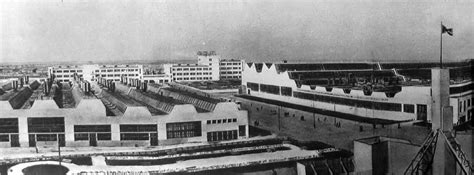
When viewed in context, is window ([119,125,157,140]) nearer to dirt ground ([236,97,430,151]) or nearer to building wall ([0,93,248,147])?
building wall ([0,93,248,147])

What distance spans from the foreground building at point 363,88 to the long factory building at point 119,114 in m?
0.99

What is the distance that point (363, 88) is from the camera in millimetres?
8070

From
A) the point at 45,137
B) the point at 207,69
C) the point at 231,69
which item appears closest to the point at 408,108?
the point at 231,69

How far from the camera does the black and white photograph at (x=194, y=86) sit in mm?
5418

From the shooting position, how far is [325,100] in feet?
26.6

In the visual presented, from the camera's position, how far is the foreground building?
7488 mm

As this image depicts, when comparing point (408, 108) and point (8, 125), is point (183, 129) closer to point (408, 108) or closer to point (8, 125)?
point (8, 125)

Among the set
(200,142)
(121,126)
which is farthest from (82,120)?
(200,142)

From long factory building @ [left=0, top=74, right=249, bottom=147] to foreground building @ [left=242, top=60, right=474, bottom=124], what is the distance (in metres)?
0.99

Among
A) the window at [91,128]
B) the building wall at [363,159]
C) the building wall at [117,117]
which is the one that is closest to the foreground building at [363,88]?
the building wall at [117,117]

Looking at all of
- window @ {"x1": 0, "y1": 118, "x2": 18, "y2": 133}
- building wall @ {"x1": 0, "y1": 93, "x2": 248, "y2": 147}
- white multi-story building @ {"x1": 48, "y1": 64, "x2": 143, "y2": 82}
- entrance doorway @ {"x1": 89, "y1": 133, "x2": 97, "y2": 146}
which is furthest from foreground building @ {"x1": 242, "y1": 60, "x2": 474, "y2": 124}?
window @ {"x1": 0, "y1": 118, "x2": 18, "y2": 133}

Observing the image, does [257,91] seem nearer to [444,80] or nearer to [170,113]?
[170,113]

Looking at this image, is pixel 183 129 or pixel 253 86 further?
pixel 253 86

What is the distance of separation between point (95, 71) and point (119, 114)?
69 centimetres
